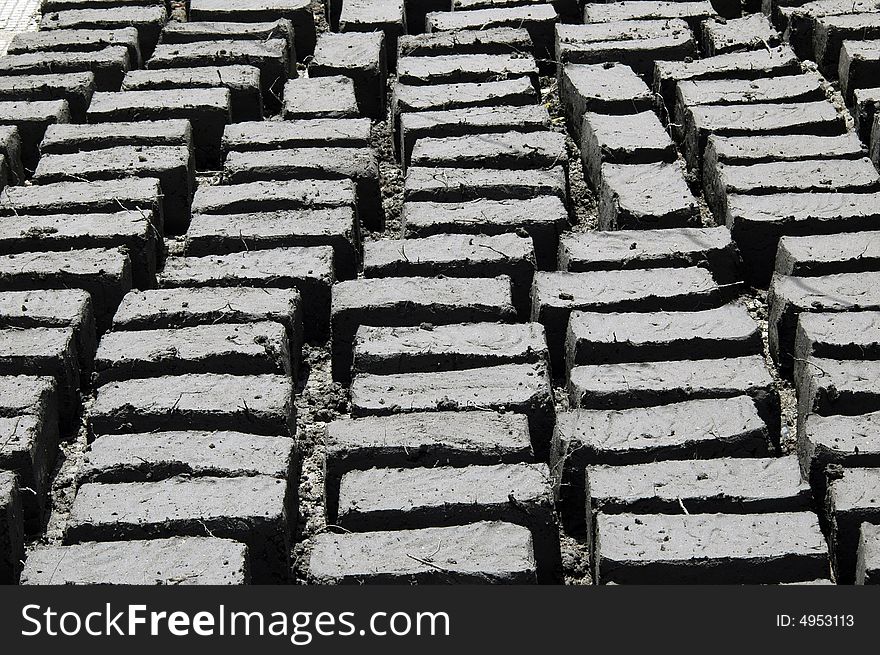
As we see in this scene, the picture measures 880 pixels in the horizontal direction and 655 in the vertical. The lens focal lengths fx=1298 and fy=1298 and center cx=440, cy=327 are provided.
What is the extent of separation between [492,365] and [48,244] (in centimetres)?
→ 213

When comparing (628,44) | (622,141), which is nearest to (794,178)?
(622,141)

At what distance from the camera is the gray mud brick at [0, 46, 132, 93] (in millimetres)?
7262

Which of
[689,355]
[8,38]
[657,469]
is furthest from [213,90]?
[657,469]

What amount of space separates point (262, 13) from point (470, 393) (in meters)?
4.00

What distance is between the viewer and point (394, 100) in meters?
6.91

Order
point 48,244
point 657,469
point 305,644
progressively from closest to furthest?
point 305,644, point 657,469, point 48,244

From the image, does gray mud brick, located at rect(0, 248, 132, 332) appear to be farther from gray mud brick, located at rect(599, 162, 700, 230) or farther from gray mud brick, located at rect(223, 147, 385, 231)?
gray mud brick, located at rect(599, 162, 700, 230)

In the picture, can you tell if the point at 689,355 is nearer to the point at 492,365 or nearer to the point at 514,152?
the point at 492,365

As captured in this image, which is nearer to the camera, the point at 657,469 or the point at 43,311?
the point at 657,469

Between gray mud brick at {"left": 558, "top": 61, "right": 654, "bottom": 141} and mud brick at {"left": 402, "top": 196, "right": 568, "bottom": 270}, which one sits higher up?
gray mud brick at {"left": 558, "top": 61, "right": 654, "bottom": 141}

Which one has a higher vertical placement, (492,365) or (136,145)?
(136,145)

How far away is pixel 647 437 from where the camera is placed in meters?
4.46

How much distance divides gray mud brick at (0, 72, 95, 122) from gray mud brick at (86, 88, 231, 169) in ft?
0.68

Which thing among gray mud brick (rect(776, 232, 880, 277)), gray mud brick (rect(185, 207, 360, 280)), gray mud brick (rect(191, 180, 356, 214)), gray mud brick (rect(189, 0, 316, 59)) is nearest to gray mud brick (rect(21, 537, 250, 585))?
gray mud brick (rect(185, 207, 360, 280))
